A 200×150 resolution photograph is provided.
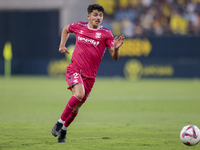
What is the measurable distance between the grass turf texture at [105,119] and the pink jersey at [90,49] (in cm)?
112

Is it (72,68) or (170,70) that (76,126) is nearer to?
(72,68)

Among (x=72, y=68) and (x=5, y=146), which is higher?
(x=72, y=68)

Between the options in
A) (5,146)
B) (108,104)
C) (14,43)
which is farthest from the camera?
(14,43)

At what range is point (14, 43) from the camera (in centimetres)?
2688

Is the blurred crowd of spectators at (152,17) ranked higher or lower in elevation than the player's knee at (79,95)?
lower

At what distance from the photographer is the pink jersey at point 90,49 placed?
6287 millimetres

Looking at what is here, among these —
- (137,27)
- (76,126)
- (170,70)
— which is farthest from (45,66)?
(76,126)

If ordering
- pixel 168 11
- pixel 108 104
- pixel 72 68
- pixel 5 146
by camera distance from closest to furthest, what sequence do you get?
pixel 5 146, pixel 72 68, pixel 108 104, pixel 168 11

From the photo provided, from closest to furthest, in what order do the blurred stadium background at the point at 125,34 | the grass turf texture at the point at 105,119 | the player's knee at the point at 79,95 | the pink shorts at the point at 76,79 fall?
1. the grass turf texture at the point at 105,119
2. the player's knee at the point at 79,95
3. the pink shorts at the point at 76,79
4. the blurred stadium background at the point at 125,34

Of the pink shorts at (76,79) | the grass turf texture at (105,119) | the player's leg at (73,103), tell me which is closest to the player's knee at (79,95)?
the player's leg at (73,103)

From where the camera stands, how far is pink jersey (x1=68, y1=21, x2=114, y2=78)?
629 cm

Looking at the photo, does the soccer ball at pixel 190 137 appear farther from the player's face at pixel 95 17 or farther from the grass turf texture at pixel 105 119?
the player's face at pixel 95 17

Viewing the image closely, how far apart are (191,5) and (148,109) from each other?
1505cm

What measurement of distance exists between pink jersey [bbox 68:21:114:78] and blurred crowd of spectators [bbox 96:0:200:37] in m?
16.9
